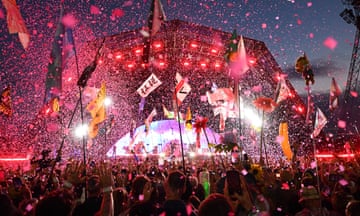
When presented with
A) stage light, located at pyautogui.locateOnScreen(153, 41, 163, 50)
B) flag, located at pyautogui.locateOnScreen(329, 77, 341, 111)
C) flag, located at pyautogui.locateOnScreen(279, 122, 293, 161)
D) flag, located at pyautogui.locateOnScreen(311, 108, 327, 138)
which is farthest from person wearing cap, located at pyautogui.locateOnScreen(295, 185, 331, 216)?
stage light, located at pyautogui.locateOnScreen(153, 41, 163, 50)

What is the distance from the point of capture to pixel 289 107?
2798cm

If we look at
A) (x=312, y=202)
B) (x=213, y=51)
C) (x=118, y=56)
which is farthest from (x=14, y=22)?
(x=213, y=51)

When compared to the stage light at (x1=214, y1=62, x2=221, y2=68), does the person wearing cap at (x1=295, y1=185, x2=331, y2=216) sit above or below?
below

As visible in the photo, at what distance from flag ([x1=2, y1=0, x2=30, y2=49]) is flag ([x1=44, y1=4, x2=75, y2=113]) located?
126 centimetres

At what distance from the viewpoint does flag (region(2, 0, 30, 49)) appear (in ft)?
17.4

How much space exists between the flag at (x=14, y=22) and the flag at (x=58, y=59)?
126cm

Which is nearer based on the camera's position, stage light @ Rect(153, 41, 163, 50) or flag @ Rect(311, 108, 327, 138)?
flag @ Rect(311, 108, 327, 138)

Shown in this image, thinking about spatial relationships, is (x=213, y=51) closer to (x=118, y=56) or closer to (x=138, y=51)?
(x=138, y=51)

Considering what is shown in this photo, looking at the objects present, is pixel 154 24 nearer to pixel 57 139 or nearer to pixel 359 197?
pixel 359 197

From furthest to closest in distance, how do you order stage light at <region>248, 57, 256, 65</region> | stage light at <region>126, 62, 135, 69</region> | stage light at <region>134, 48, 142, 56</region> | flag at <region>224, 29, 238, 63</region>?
stage light at <region>126, 62, 135, 69</region> < stage light at <region>248, 57, 256, 65</region> < stage light at <region>134, 48, 142, 56</region> < flag at <region>224, 29, 238, 63</region>

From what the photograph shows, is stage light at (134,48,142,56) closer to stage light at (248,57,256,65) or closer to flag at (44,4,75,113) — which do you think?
stage light at (248,57,256,65)

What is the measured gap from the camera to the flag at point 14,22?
17.4 ft

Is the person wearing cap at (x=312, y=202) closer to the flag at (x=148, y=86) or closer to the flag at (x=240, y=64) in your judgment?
the flag at (x=240, y=64)

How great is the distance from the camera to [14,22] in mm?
5375
